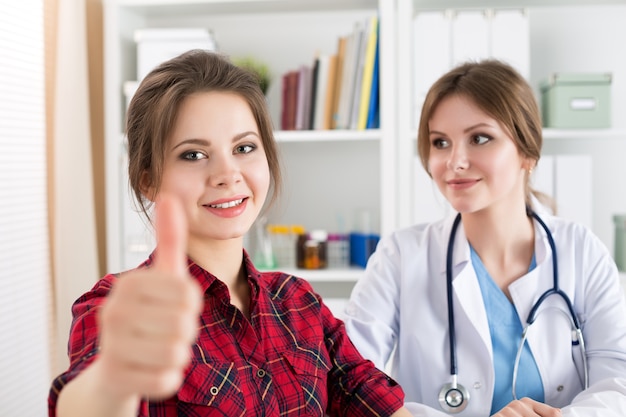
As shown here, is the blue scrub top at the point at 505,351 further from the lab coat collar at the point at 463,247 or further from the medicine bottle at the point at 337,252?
the medicine bottle at the point at 337,252

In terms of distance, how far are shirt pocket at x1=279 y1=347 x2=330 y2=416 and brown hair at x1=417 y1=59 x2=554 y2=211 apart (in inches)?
26.0

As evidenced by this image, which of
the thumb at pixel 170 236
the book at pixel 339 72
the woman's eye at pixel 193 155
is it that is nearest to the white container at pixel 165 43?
the book at pixel 339 72

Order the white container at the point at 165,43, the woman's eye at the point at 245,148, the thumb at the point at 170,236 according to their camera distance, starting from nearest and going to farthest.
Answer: the thumb at the point at 170,236 < the woman's eye at the point at 245,148 < the white container at the point at 165,43

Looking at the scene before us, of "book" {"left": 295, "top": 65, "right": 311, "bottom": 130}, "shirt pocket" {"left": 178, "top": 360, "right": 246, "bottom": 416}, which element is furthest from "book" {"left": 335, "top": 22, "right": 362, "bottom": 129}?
"shirt pocket" {"left": 178, "top": 360, "right": 246, "bottom": 416}

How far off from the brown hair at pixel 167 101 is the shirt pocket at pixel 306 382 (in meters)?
0.34

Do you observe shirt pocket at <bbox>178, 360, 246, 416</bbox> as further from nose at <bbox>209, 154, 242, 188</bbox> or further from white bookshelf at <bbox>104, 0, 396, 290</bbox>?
white bookshelf at <bbox>104, 0, 396, 290</bbox>

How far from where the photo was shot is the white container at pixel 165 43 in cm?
245

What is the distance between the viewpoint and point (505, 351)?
1.42 meters

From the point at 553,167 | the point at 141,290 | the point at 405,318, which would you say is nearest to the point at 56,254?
the point at 405,318

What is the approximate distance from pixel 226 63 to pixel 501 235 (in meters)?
0.75

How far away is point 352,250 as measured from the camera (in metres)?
2.63

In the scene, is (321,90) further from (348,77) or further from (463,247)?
(463,247)

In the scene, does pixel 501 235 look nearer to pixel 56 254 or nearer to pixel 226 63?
pixel 226 63

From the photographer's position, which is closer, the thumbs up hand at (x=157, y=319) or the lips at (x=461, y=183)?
the thumbs up hand at (x=157, y=319)
